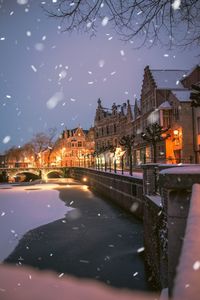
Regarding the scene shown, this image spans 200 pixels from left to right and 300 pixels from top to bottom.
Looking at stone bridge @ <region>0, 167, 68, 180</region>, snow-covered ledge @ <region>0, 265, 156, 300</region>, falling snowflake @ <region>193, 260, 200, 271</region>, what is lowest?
snow-covered ledge @ <region>0, 265, 156, 300</region>

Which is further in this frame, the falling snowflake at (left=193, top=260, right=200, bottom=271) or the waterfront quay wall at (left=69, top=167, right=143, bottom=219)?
the waterfront quay wall at (left=69, top=167, right=143, bottom=219)

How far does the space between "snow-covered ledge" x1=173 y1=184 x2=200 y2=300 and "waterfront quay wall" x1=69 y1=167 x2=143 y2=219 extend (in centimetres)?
1628

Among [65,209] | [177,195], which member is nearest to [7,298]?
[177,195]

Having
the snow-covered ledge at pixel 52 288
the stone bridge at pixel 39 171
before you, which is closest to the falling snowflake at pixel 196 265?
the snow-covered ledge at pixel 52 288

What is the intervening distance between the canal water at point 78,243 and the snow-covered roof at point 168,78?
19753mm

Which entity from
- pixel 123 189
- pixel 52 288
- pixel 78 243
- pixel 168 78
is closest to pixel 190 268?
pixel 52 288

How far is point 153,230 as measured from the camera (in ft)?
36.0

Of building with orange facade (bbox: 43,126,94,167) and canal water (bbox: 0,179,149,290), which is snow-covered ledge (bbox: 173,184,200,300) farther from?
building with orange facade (bbox: 43,126,94,167)

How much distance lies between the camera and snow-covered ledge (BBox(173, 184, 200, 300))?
2.05 m

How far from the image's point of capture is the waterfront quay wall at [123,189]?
2032 centimetres

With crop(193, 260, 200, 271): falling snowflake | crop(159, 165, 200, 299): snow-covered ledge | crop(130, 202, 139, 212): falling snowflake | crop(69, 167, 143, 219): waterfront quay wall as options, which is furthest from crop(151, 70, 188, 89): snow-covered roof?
crop(193, 260, 200, 271): falling snowflake

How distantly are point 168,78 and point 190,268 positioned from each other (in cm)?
3985

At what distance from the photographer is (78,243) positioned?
50.3 ft

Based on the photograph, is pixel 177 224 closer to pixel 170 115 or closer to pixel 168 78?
pixel 170 115
